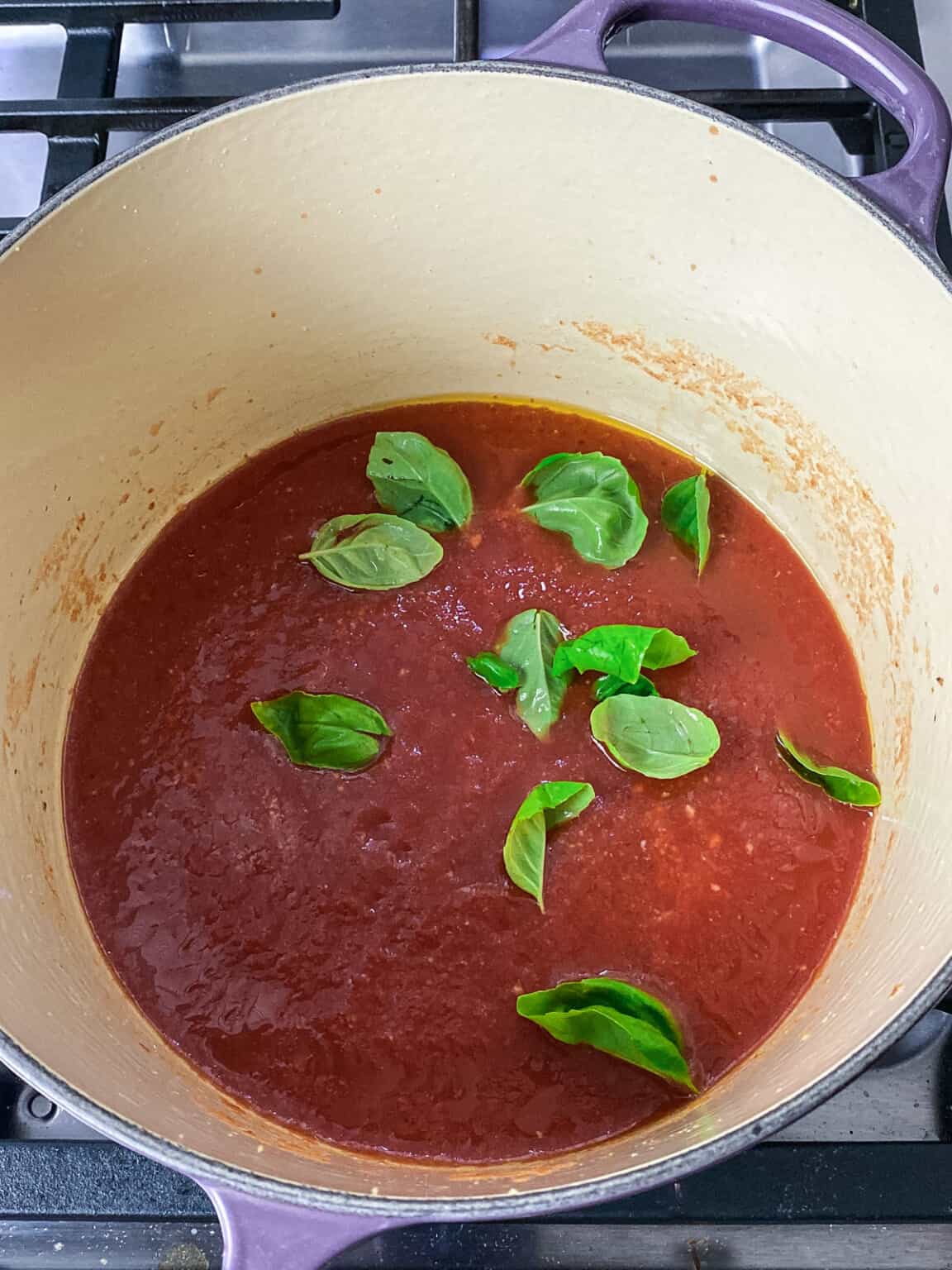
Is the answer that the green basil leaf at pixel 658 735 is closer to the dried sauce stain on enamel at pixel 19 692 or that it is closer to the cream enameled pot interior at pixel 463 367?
the cream enameled pot interior at pixel 463 367

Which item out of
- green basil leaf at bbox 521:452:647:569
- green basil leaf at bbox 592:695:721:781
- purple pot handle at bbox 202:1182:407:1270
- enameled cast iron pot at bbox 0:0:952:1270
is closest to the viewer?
purple pot handle at bbox 202:1182:407:1270

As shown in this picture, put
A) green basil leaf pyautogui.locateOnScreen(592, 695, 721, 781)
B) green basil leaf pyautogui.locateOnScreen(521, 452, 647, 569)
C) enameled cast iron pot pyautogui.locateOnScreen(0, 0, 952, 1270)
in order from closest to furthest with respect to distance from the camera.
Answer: enameled cast iron pot pyautogui.locateOnScreen(0, 0, 952, 1270) → green basil leaf pyautogui.locateOnScreen(592, 695, 721, 781) → green basil leaf pyautogui.locateOnScreen(521, 452, 647, 569)

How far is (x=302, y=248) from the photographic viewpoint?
41.8 inches

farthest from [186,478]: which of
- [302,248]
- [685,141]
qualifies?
[685,141]

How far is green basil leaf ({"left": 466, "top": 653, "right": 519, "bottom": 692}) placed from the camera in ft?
3.33

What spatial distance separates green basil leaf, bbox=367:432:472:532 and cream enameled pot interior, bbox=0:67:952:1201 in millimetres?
124

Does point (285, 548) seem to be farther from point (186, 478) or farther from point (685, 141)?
point (685, 141)

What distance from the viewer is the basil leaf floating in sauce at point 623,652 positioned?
98cm

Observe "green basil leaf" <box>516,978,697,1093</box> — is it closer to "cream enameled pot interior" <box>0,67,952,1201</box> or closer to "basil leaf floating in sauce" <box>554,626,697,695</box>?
"cream enameled pot interior" <box>0,67,952,1201</box>

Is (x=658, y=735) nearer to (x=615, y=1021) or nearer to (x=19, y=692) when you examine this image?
(x=615, y=1021)

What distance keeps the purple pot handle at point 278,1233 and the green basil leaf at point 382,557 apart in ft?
1.90

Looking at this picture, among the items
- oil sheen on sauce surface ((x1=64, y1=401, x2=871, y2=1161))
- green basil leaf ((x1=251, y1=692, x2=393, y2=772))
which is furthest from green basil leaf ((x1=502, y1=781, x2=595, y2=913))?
green basil leaf ((x1=251, y1=692, x2=393, y2=772))

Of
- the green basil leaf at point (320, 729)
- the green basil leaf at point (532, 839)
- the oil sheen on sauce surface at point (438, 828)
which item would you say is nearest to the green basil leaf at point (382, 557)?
the oil sheen on sauce surface at point (438, 828)

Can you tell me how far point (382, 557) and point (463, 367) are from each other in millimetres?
259
